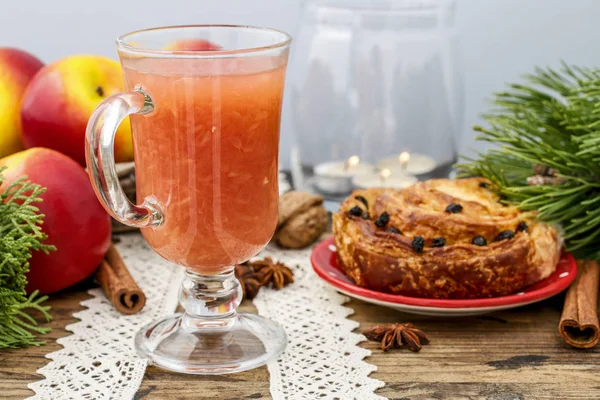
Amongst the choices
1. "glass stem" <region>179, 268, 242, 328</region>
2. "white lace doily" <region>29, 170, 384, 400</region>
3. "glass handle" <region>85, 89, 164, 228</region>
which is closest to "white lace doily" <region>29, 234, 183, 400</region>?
"white lace doily" <region>29, 170, 384, 400</region>

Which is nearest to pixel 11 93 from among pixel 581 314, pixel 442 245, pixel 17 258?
pixel 17 258

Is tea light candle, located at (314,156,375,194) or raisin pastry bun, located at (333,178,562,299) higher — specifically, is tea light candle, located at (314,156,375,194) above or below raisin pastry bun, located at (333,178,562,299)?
below

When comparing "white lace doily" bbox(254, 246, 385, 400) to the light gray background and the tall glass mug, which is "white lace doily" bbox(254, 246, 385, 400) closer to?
the tall glass mug

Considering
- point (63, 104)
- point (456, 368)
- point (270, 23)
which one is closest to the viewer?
point (456, 368)

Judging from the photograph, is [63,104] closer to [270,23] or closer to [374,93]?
[374,93]

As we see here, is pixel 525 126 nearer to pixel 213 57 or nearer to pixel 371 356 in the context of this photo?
pixel 371 356

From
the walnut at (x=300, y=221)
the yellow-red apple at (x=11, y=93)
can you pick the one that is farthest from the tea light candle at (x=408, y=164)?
the yellow-red apple at (x=11, y=93)
